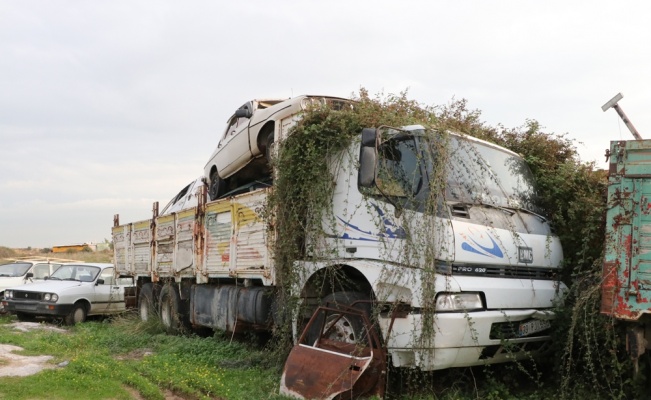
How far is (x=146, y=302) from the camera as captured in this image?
12117 millimetres

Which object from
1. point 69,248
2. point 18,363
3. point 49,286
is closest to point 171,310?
point 18,363

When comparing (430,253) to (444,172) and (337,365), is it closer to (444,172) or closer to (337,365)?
(444,172)

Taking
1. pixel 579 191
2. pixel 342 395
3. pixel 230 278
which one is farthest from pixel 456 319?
pixel 230 278

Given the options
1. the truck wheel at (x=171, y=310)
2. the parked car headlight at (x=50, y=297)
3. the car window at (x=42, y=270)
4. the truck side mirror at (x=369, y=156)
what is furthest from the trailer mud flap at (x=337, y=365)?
the car window at (x=42, y=270)

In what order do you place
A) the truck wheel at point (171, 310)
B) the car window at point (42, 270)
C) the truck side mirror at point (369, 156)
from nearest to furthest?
the truck side mirror at point (369, 156) → the truck wheel at point (171, 310) → the car window at point (42, 270)

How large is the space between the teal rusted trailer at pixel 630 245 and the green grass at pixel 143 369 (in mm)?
3265

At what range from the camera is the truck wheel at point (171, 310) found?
1057 cm

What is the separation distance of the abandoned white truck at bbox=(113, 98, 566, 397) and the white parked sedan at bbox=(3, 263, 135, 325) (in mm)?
7709

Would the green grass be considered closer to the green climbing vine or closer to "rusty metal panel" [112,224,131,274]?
the green climbing vine

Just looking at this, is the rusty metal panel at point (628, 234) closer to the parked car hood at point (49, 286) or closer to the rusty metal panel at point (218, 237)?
the rusty metal panel at point (218, 237)

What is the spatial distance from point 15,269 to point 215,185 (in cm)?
783

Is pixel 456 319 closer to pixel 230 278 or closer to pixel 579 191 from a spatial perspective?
pixel 579 191

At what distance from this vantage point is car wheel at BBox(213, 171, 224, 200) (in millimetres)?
11044

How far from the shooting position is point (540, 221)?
6.34 m
